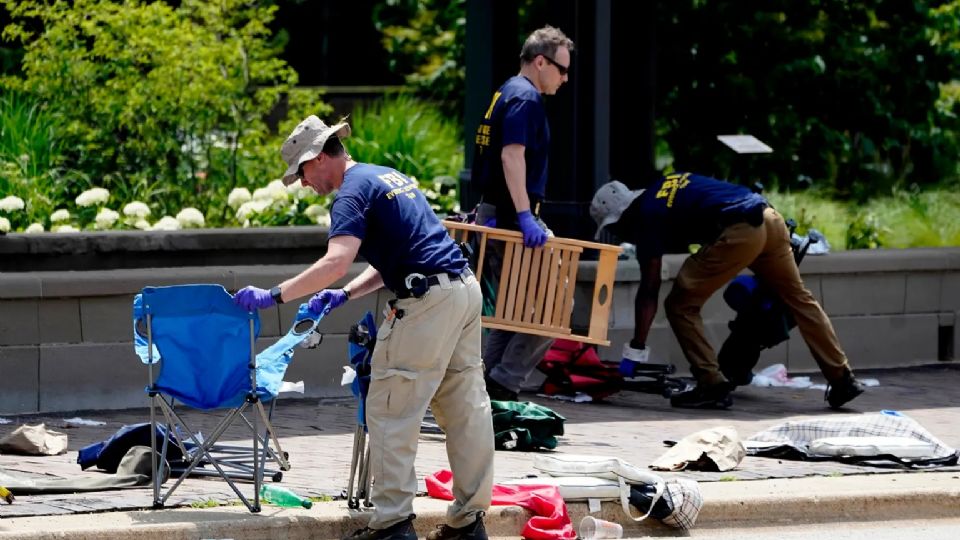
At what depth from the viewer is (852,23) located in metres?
16.7

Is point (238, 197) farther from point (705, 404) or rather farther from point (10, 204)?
point (705, 404)

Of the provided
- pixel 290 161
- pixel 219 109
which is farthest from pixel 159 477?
pixel 219 109

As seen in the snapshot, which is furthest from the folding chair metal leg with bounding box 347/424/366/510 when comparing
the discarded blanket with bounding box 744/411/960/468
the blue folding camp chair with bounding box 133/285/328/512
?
the discarded blanket with bounding box 744/411/960/468

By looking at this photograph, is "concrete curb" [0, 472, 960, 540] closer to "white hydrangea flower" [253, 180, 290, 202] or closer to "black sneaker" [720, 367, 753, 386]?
"black sneaker" [720, 367, 753, 386]

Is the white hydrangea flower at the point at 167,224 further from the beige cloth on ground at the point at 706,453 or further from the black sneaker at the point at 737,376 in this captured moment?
the beige cloth on ground at the point at 706,453

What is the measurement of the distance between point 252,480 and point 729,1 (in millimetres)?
9630

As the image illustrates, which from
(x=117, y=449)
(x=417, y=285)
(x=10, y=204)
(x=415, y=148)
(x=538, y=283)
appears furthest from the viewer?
(x=415, y=148)

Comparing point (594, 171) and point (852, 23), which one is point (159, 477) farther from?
point (852, 23)

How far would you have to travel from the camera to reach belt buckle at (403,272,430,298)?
670cm

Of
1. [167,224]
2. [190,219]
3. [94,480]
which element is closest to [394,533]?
[94,480]

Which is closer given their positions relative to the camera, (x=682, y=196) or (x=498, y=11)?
(x=682, y=196)

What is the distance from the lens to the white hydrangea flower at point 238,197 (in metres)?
12.5

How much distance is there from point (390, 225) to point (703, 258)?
12.8 ft

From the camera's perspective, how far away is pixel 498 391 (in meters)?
9.93
